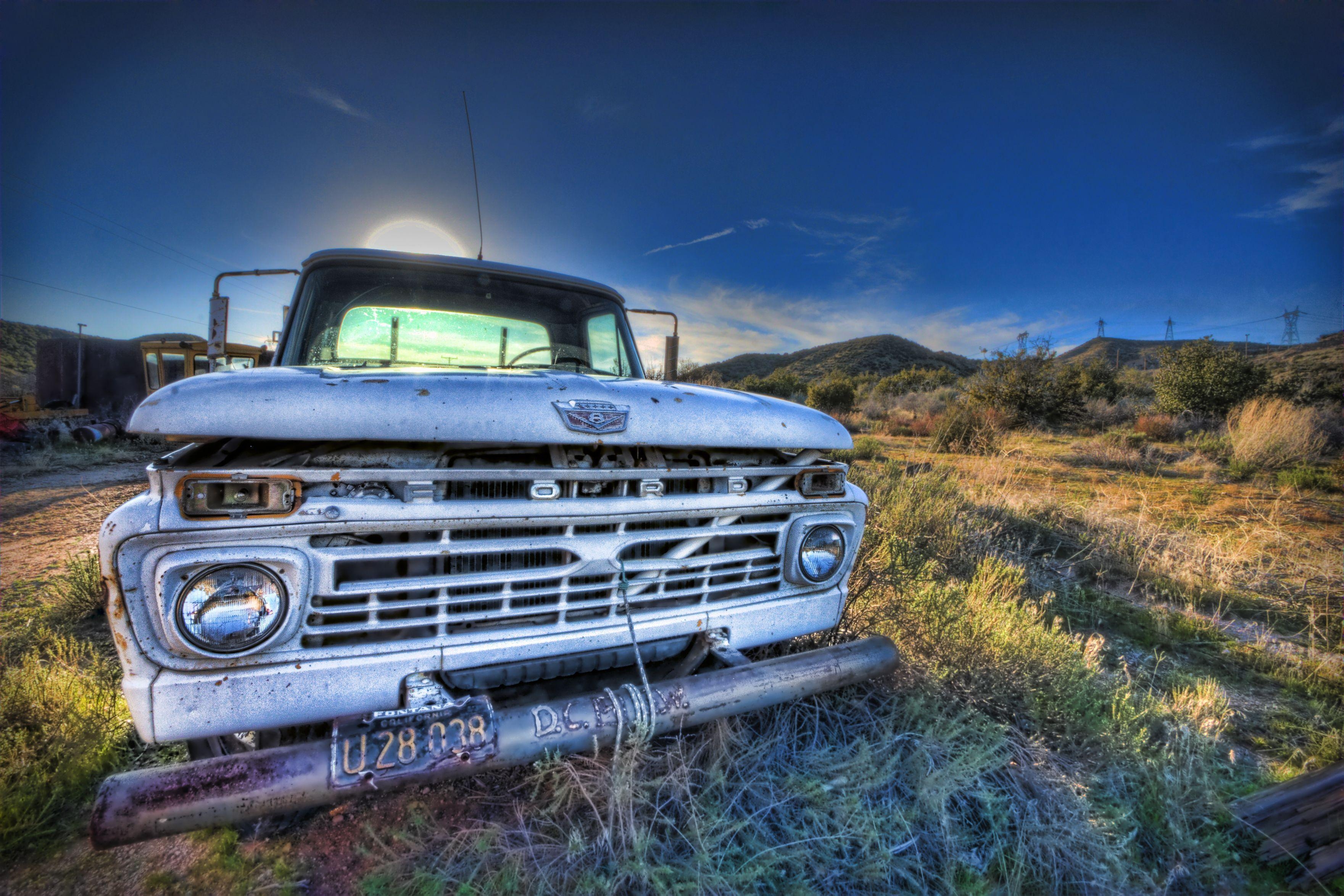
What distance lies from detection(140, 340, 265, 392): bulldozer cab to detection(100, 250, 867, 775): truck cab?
0.67 meters

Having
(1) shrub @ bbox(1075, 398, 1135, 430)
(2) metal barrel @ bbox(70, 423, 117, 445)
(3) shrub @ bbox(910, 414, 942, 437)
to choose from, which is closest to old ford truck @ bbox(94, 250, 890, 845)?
(3) shrub @ bbox(910, 414, 942, 437)

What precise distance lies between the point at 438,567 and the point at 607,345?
1852mm

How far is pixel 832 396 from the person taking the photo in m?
19.3

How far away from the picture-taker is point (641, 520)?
1619 mm

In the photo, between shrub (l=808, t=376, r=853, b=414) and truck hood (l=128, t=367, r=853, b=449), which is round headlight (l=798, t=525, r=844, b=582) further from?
shrub (l=808, t=376, r=853, b=414)

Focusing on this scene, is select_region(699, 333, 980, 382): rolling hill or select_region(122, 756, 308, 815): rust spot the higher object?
select_region(699, 333, 980, 382): rolling hill

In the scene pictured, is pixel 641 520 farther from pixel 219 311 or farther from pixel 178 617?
pixel 219 311

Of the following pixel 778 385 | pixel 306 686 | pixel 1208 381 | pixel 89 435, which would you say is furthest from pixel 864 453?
pixel 89 435

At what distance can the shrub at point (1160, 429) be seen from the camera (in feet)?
36.0

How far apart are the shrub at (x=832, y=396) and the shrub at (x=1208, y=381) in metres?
8.31

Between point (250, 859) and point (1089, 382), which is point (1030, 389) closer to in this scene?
point (1089, 382)

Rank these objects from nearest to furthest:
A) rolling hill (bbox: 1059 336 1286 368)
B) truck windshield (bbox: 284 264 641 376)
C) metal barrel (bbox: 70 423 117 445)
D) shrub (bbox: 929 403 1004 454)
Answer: truck windshield (bbox: 284 264 641 376) → shrub (bbox: 929 403 1004 454) → metal barrel (bbox: 70 423 117 445) → rolling hill (bbox: 1059 336 1286 368)

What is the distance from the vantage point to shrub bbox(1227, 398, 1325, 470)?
797 cm

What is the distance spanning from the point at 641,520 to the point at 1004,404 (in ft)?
45.1
